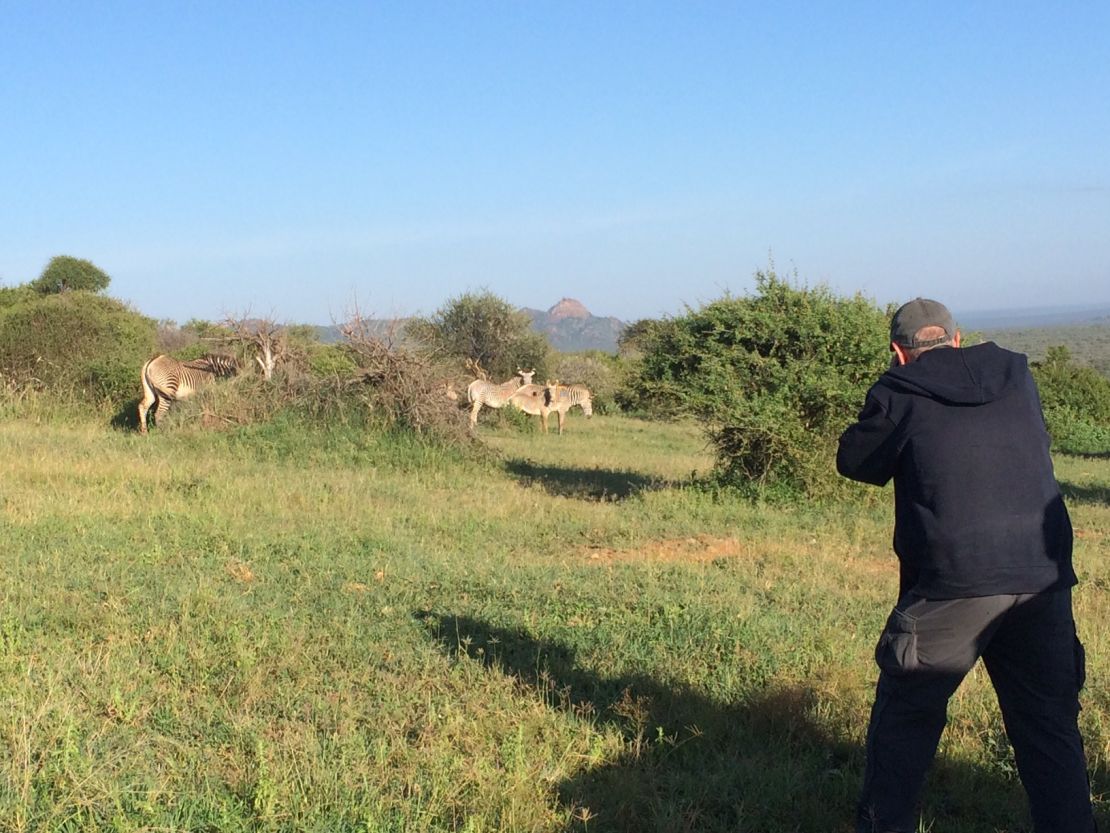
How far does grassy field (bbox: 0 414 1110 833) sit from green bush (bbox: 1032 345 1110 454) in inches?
698

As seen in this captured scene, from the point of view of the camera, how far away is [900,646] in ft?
10.0

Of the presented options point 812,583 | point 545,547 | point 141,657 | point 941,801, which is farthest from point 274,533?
point 941,801

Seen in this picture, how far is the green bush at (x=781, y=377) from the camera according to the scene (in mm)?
11188

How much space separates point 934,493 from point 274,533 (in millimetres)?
6143

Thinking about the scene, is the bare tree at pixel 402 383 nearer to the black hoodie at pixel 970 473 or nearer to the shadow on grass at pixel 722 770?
the shadow on grass at pixel 722 770

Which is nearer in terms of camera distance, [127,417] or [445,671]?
[445,671]

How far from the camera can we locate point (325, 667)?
15.9ft

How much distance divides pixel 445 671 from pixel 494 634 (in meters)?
0.68

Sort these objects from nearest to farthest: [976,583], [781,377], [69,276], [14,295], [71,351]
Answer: [976,583] < [781,377] < [71,351] < [14,295] < [69,276]

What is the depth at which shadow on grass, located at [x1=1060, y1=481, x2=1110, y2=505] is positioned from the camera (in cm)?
1347

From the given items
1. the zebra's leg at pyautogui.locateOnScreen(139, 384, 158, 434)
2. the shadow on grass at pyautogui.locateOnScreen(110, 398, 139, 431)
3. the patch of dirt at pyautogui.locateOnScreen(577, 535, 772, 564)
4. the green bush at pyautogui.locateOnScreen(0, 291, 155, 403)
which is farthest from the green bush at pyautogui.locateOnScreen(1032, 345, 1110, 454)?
the green bush at pyautogui.locateOnScreen(0, 291, 155, 403)

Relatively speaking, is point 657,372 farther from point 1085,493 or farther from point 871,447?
point 871,447

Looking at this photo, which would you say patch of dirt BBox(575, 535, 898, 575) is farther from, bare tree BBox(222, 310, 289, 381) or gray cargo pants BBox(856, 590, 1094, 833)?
bare tree BBox(222, 310, 289, 381)

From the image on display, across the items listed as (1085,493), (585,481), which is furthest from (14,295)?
(1085,493)
